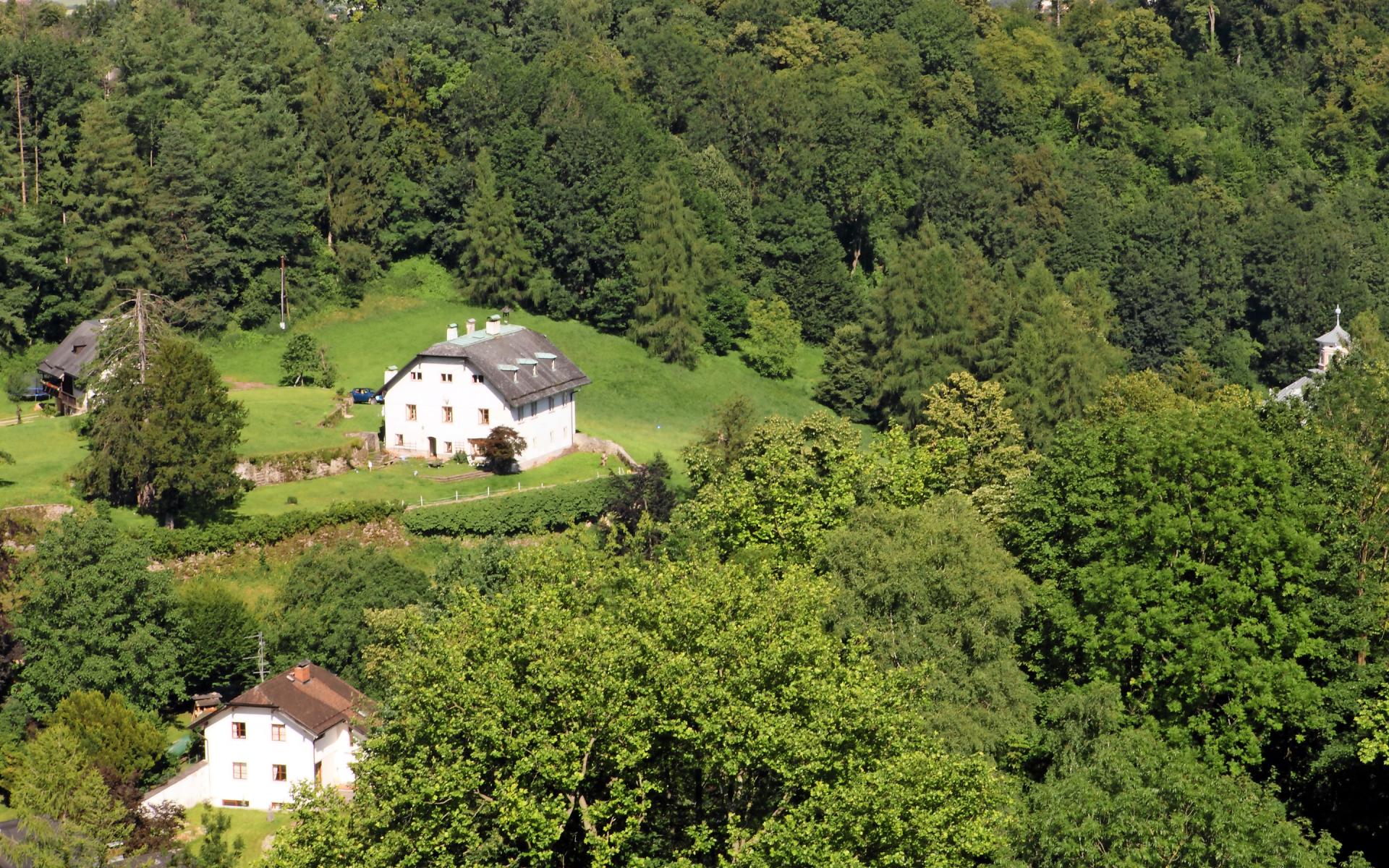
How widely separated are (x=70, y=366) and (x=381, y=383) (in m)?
15.9

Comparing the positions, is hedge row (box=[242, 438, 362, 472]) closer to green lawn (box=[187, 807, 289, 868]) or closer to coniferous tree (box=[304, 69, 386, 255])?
green lawn (box=[187, 807, 289, 868])

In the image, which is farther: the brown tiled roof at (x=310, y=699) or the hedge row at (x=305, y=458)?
the hedge row at (x=305, y=458)

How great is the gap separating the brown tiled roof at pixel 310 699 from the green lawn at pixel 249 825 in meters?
3.22

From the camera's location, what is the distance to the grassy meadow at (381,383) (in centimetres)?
8150

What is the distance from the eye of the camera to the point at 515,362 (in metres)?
89.2

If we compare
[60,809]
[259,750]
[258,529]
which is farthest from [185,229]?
[60,809]

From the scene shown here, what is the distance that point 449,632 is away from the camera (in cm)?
4803

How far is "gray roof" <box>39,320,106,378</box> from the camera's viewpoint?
89375 millimetres

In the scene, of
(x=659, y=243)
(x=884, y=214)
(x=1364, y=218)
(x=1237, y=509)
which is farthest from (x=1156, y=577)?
(x=1364, y=218)

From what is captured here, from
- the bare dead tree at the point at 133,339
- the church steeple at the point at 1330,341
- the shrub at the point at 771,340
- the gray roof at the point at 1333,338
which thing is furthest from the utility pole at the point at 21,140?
the gray roof at the point at 1333,338

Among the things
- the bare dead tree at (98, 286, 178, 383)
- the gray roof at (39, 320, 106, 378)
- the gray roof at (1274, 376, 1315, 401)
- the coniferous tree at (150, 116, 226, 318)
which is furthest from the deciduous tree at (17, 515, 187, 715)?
the gray roof at (1274, 376, 1315, 401)

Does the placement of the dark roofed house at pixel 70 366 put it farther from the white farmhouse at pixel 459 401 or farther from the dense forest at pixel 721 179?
the white farmhouse at pixel 459 401

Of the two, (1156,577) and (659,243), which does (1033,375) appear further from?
(1156,577)

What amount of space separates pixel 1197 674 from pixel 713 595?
49.8 feet
